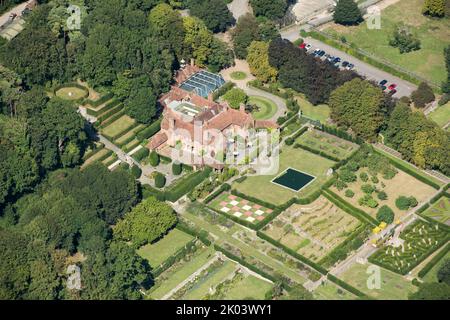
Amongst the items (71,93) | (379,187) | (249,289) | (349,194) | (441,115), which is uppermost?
(71,93)

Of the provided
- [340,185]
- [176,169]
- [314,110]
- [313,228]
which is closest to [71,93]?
[176,169]

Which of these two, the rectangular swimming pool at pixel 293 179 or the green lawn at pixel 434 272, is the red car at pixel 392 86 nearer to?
the rectangular swimming pool at pixel 293 179

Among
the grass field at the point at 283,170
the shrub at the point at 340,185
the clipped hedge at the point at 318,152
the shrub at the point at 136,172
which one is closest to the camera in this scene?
the grass field at the point at 283,170

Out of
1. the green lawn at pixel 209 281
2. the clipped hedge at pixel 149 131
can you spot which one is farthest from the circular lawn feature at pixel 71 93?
the green lawn at pixel 209 281

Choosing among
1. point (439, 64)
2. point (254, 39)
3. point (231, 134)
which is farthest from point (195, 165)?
point (439, 64)

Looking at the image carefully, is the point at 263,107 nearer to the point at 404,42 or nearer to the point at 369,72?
the point at 369,72

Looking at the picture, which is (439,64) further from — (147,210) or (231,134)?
(147,210)
